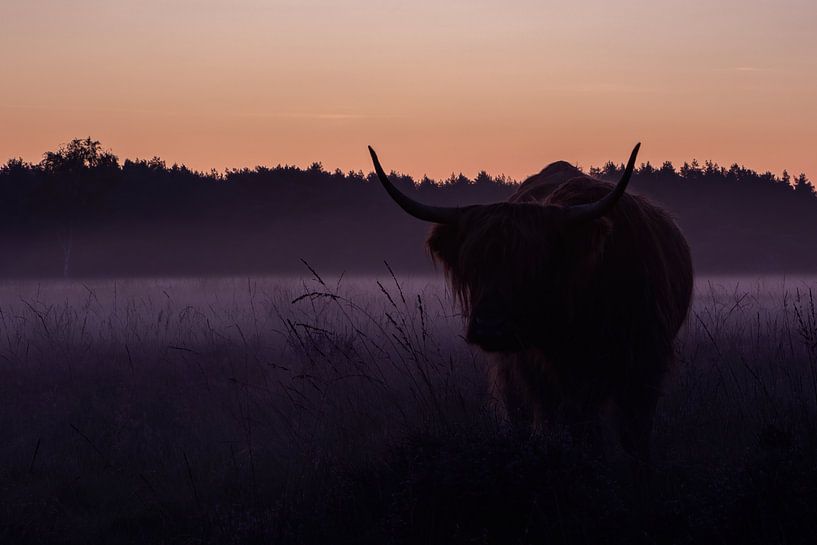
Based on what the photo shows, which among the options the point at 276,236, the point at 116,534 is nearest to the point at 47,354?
the point at 116,534

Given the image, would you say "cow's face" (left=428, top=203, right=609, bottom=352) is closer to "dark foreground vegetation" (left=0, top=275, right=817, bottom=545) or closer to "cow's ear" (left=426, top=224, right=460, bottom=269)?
"cow's ear" (left=426, top=224, right=460, bottom=269)

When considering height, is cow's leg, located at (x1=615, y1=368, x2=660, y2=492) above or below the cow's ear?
below

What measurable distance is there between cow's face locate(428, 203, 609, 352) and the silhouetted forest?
42.1 metres

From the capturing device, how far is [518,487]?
3838 millimetres

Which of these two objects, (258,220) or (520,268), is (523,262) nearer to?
(520,268)

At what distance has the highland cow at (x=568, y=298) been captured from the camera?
14.9ft

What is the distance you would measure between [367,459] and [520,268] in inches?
49.8

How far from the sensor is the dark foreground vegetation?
3.82m

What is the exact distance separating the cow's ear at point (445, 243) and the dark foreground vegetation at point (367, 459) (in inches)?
15.2

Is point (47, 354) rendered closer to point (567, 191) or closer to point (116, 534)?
point (116, 534)

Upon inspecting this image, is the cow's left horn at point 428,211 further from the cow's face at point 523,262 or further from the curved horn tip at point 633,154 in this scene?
the curved horn tip at point 633,154

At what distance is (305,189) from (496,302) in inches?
1948

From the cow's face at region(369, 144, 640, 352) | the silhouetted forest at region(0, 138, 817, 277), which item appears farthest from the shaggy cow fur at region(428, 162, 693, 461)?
the silhouetted forest at region(0, 138, 817, 277)

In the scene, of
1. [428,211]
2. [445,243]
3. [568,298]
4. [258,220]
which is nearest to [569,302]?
[568,298]
